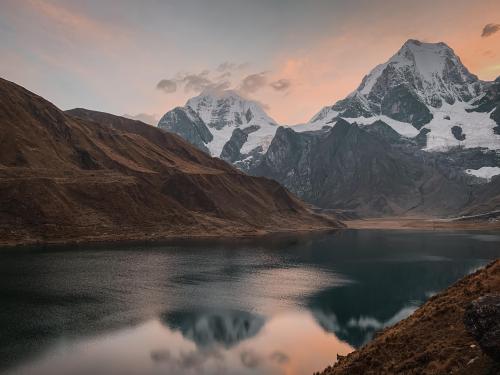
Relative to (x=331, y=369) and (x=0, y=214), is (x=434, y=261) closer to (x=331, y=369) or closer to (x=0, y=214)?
(x=331, y=369)

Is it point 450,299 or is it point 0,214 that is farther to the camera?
point 0,214

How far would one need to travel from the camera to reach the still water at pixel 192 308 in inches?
2357

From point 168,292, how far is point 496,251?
148147mm

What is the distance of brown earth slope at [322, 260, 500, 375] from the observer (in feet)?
101

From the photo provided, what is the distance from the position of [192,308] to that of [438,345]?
197 feet

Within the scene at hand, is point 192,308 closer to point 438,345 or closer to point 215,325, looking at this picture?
point 215,325

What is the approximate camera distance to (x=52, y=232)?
183 metres

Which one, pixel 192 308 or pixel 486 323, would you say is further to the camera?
pixel 192 308

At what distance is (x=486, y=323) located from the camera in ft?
92.2

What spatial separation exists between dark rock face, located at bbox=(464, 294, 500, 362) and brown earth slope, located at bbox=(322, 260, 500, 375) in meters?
1.35

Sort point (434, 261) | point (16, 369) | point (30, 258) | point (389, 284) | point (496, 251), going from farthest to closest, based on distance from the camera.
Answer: point (496, 251) < point (434, 261) < point (30, 258) < point (389, 284) < point (16, 369)

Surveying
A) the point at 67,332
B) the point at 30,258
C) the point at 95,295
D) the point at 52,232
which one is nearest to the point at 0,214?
the point at 52,232

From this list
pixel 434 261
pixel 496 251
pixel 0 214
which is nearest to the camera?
pixel 434 261

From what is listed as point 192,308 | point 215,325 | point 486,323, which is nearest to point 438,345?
point 486,323
